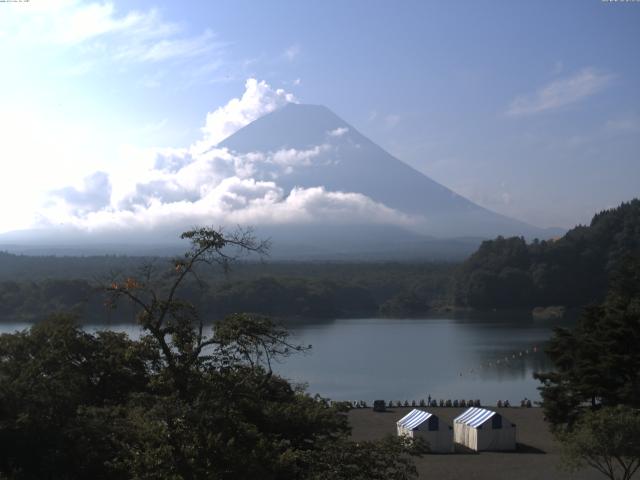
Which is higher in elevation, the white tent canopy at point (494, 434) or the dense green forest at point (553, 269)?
the dense green forest at point (553, 269)

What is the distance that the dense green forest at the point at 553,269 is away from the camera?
143 ft

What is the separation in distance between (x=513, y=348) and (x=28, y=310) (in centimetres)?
2163

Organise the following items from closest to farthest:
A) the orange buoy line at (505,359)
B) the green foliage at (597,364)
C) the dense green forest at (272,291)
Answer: the green foliage at (597,364)
the orange buoy line at (505,359)
the dense green forest at (272,291)

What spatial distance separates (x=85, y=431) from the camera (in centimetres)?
558

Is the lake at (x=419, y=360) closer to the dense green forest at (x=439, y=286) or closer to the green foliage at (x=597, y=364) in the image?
the dense green forest at (x=439, y=286)

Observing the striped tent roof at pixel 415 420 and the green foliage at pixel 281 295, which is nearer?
the striped tent roof at pixel 415 420

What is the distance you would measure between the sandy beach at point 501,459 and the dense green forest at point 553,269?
1213 inches

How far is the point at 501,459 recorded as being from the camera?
1090 centimetres

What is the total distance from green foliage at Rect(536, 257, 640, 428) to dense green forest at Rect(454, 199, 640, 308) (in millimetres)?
31896

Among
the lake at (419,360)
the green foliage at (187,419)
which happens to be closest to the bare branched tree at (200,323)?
the green foliage at (187,419)

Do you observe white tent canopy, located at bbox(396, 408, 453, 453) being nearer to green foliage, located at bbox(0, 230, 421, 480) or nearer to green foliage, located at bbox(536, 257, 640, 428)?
green foliage, located at bbox(536, 257, 640, 428)

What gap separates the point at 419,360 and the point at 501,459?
14.2 metres

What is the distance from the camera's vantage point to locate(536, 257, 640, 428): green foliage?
10.8m

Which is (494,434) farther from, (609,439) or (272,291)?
(272,291)
